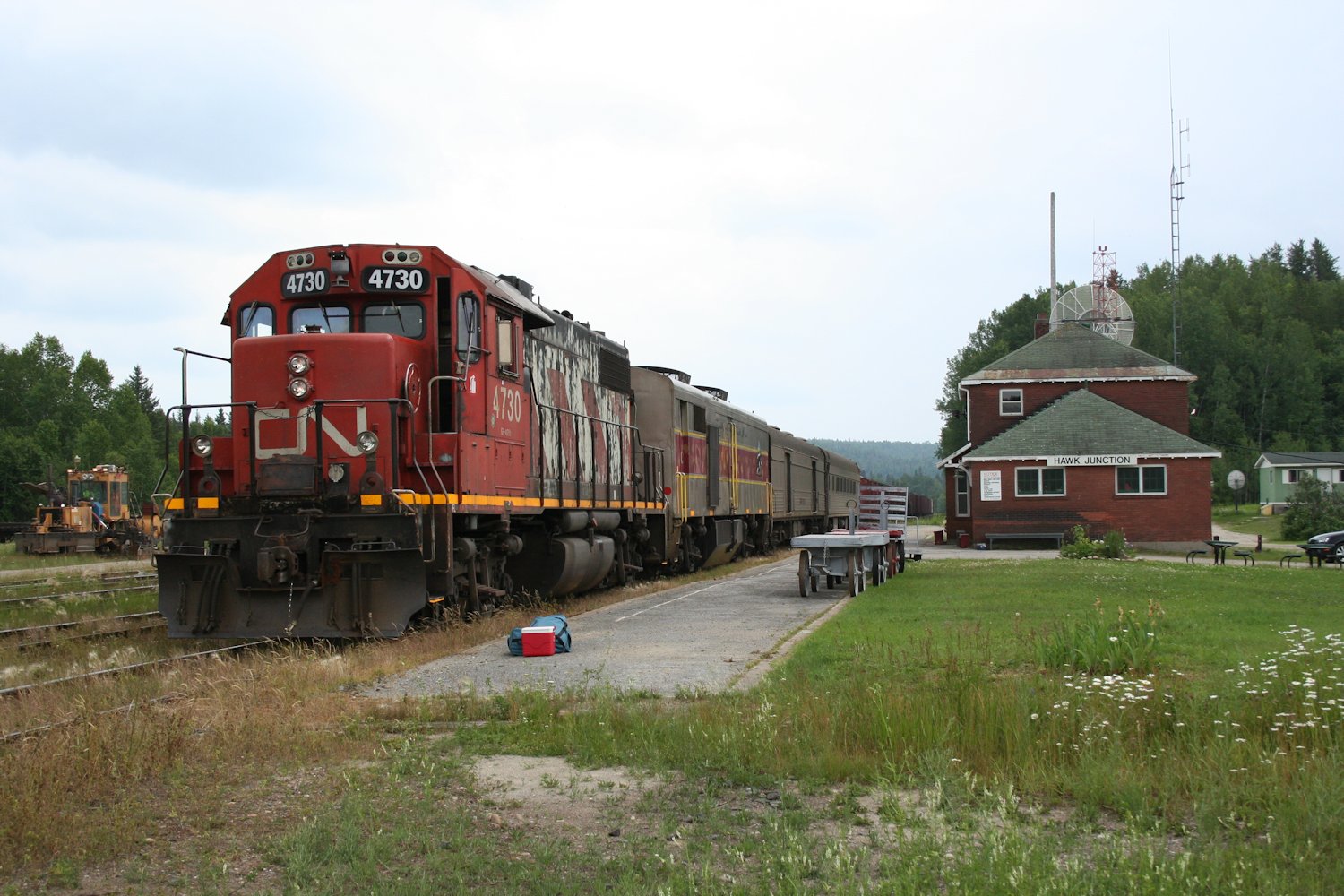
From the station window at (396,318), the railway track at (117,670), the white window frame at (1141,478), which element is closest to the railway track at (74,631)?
the railway track at (117,670)

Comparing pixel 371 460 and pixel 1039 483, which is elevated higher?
pixel 371 460

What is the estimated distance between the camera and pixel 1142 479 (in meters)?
39.4

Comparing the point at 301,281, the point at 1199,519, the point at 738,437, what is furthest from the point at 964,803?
the point at 1199,519

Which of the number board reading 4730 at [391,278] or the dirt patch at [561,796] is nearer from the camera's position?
the dirt patch at [561,796]

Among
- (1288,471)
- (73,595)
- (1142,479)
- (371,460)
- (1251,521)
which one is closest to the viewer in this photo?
(371,460)

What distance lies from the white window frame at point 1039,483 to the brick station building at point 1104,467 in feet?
0.10

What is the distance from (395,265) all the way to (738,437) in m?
16.4

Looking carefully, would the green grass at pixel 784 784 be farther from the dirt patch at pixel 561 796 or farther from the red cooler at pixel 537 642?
the red cooler at pixel 537 642

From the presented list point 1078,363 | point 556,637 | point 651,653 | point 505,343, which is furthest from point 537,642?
point 1078,363

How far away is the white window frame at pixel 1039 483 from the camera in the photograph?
131 feet

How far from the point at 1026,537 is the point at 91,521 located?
33.6 metres

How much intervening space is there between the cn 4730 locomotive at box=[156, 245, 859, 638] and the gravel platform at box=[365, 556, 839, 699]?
140 centimetres

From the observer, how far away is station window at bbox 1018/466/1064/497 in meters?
39.9

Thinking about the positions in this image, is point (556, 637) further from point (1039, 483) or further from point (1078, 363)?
point (1078, 363)
